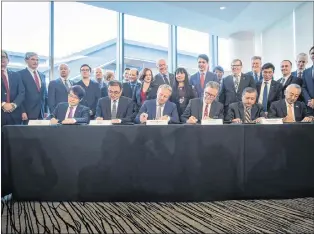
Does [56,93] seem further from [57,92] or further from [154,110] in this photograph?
[154,110]

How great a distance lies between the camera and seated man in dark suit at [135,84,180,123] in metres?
2.90

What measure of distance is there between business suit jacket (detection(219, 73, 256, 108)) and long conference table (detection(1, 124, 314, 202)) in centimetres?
99

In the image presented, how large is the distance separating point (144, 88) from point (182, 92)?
1.57ft

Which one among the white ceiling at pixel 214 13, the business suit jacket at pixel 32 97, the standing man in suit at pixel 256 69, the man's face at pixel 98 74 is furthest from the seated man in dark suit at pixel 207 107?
the white ceiling at pixel 214 13

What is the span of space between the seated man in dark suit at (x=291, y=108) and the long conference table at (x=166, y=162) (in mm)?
417

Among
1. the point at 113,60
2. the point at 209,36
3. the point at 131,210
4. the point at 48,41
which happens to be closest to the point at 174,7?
the point at 209,36

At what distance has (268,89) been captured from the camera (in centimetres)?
330

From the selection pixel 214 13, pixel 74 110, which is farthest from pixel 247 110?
pixel 214 13

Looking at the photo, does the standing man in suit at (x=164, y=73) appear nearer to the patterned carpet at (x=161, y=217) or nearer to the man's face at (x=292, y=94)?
the man's face at (x=292, y=94)

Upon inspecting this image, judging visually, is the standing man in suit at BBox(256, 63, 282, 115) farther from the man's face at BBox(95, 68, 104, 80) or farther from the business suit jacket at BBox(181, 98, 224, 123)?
the man's face at BBox(95, 68, 104, 80)

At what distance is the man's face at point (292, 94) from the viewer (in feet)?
9.32

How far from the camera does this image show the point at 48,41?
501 centimetres

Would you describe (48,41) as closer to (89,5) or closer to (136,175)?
(89,5)

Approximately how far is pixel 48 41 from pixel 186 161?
3768 mm
